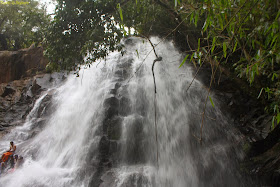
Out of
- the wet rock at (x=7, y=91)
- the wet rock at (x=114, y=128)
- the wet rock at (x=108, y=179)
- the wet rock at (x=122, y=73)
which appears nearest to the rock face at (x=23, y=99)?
the wet rock at (x=7, y=91)

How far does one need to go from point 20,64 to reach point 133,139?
11.4 m

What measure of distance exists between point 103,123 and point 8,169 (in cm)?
364

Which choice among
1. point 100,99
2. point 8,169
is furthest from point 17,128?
point 100,99

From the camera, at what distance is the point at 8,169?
7531 millimetres

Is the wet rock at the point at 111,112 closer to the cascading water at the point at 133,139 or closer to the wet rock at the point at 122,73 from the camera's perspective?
the cascading water at the point at 133,139

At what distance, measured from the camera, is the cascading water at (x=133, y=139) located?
6.20m

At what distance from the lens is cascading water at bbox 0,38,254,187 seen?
244 inches

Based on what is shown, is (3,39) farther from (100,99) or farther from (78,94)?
(100,99)

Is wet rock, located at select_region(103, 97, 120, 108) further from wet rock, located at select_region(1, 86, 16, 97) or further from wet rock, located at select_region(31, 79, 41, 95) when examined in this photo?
wet rock, located at select_region(1, 86, 16, 97)

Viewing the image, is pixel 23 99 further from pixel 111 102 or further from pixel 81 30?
pixel 81 30

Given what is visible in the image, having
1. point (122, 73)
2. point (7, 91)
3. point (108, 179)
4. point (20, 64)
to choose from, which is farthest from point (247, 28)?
point (20, 64)

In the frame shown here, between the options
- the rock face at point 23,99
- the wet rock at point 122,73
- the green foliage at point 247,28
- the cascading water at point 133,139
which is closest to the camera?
the green foliage at point 247,28

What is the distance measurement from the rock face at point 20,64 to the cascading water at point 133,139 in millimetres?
5455

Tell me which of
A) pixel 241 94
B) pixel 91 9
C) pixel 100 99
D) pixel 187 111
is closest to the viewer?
pixel 91 9
